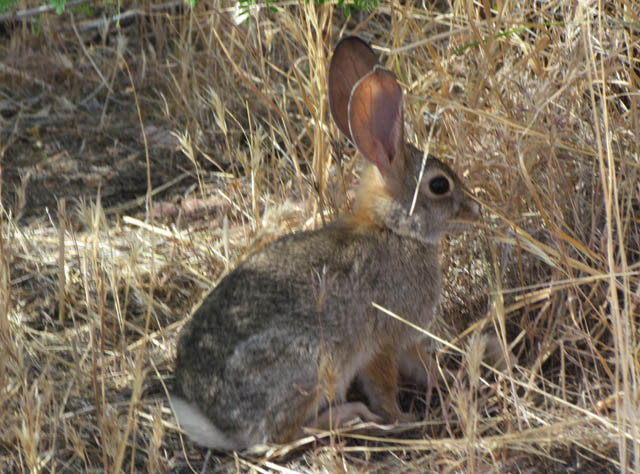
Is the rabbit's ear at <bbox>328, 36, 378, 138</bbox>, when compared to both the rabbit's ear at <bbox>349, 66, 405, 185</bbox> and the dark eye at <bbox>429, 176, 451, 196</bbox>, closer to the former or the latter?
the rabbit's ear at <bbox>349, 66, 405, 185</bbox>

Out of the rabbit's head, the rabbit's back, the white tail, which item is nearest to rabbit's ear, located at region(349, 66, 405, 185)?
the rabbit's head

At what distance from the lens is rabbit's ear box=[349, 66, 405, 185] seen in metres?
3.10

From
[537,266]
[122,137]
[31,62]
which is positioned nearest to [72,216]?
[122,137]

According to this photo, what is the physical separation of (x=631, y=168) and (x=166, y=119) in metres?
2.52

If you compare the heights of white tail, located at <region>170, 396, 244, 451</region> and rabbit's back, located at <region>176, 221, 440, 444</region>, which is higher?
rabbit's back, located at <region>176, 221, 440, 444</region>

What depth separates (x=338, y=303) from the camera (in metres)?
3.07

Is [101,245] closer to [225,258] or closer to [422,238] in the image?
[225,258]

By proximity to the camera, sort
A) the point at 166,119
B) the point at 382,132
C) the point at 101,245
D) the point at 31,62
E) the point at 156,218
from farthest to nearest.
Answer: the point at 31,62 < the point at 166,119 < the point at 156,218 < the point at 101,245 < the point at 382,132

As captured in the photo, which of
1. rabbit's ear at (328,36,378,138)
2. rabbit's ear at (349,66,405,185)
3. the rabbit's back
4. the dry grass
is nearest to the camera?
the dry grass

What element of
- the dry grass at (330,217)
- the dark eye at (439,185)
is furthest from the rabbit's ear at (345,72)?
the dark eye at (439,185)

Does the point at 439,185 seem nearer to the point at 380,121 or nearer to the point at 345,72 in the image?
the point at 380,121

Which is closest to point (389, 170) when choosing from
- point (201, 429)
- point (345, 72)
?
point (345, 72)

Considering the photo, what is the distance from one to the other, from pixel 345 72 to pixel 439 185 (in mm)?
506

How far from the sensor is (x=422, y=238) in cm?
331
